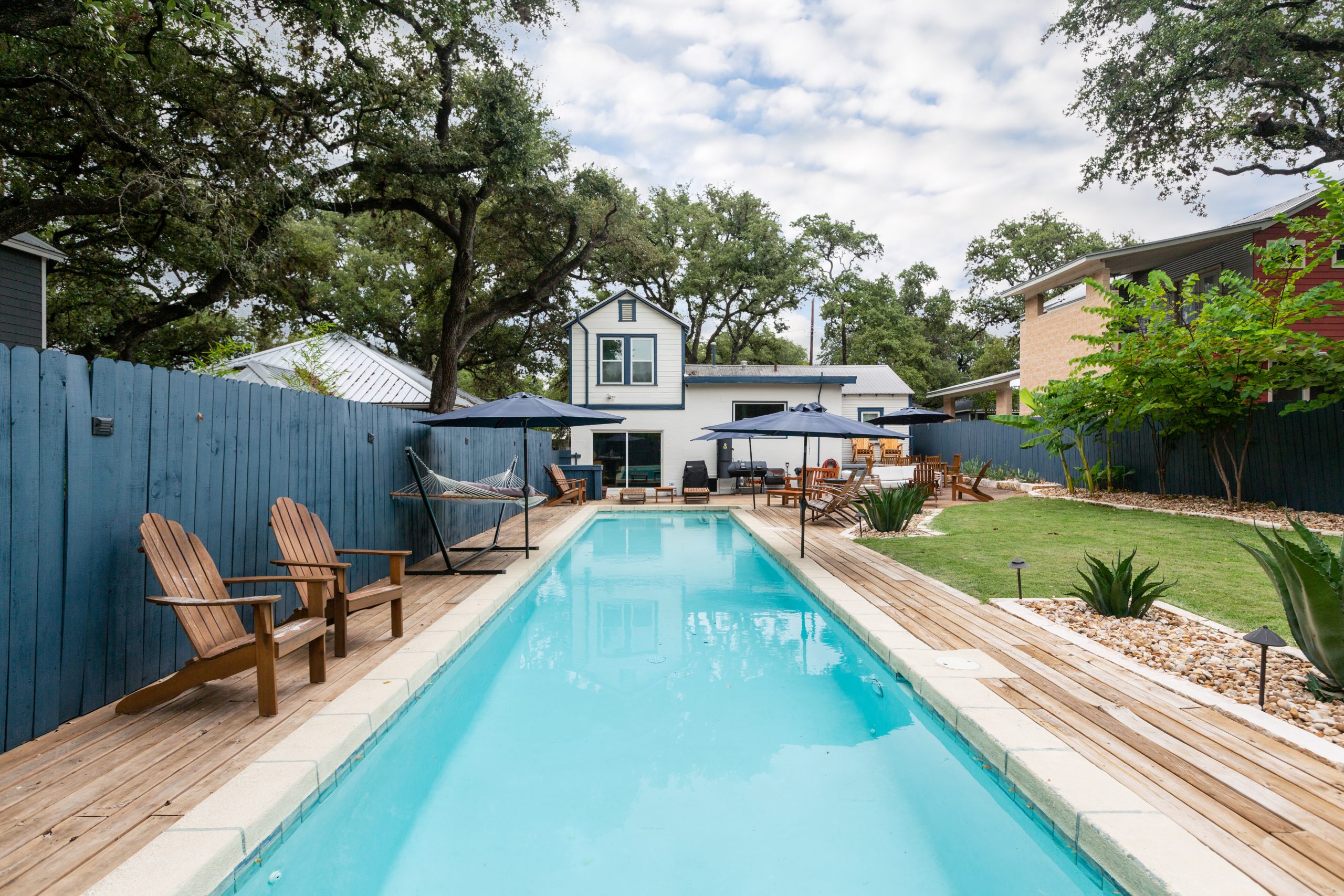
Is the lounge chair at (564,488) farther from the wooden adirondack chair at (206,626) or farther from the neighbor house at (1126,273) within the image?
the wooden adirondack chair at (206,626)

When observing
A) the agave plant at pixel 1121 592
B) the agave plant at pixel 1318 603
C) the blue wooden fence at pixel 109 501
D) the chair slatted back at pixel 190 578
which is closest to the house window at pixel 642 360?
the blue wooden fence at pixel 109 501

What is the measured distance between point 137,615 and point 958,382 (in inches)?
1530

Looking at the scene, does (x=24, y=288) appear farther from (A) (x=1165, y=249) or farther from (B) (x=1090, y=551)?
(A) (x=1165, y=249)

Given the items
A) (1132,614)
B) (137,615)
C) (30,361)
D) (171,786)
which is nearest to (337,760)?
(171,786)

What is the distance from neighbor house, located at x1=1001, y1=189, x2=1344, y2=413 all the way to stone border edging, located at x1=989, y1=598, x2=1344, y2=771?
28.2 ft

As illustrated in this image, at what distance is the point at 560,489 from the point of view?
593 inches

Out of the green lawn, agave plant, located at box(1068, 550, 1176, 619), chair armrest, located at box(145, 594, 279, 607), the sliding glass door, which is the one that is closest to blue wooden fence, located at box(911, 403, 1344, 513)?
the green lawn

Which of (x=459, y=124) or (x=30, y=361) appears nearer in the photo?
(x=30, y=361)

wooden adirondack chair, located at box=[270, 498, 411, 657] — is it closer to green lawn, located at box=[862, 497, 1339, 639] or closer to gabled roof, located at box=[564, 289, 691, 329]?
green lawn, located at box=[862, 497, 1339, 639]

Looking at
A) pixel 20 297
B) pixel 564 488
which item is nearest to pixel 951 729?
pixel 564 488

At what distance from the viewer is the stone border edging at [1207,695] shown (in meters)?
2.64

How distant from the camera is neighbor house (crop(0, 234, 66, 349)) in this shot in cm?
1038

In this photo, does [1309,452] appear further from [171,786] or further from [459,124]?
[459,124]

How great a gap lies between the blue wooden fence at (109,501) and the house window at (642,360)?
1309 centimetres
